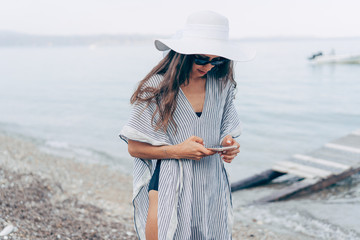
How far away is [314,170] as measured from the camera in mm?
7367

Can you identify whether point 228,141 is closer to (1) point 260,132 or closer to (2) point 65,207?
(2) point 65,207

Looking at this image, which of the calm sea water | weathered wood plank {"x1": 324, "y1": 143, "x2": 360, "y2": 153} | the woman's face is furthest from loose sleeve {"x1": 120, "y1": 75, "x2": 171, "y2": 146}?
weathered wood plank {"x1": 324, "y1": 143, "x2": 360, "y2": 153}

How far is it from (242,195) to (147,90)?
5668 millimetres

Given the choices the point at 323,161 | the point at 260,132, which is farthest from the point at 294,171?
the point at 260,132

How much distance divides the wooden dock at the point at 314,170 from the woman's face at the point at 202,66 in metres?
5.03

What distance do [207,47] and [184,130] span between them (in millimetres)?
528

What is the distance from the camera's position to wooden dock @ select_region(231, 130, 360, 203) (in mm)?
7113

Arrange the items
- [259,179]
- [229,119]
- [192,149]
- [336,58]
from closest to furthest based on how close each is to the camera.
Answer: [192,149], [229,119], [259,179], [336,58]

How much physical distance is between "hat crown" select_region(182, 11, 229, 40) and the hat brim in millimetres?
35

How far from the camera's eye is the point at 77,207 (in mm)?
5465

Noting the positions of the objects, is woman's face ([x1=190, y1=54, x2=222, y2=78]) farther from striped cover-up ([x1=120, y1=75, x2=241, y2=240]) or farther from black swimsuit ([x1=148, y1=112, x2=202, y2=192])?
black swimsuit ([x1=148, y1=112, x2=202, y2=192])

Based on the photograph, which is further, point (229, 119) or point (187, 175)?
point (229, 119)

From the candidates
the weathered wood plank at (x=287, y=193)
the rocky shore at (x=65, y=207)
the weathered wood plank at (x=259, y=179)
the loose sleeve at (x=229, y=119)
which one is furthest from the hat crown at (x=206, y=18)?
the weathered wood plank at (x=259, y=179)

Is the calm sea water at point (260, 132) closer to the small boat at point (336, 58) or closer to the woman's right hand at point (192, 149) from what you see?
the woman's right hand at point (192, 149)
